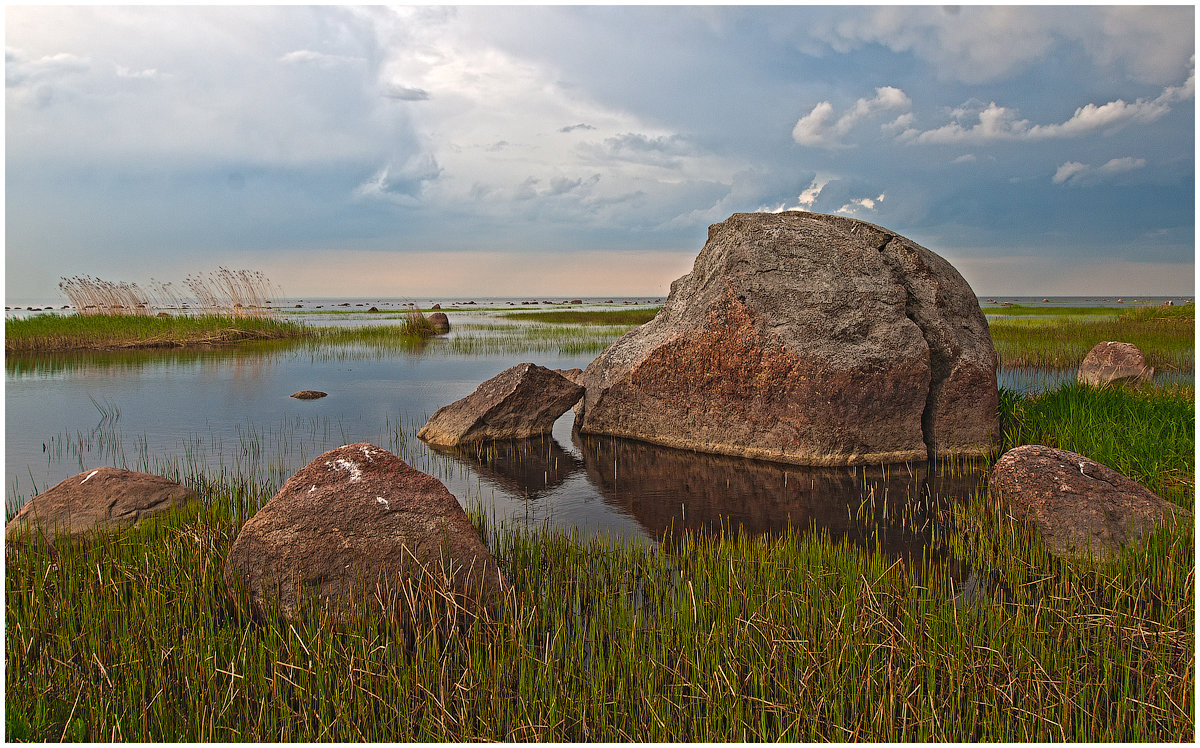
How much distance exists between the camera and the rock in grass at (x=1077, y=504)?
526 cm

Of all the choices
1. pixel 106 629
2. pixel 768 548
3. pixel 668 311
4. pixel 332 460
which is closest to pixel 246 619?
pixel 106 629

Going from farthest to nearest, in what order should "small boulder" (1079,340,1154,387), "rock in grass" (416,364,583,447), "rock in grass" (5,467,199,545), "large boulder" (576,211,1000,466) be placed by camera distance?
"small boulder" (1079,340,1154,387) < "rock in grass" (416,364,583,447) < "large boulder" (576,211,1000,466) < "rock in grass" (5,467,199,545)

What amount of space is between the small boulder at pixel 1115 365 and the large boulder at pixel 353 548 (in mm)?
13437

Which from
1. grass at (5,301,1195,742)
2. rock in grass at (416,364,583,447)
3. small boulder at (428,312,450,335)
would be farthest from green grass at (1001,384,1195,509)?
small boulder at (428,312,450,335)

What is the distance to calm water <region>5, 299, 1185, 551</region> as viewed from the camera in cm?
721

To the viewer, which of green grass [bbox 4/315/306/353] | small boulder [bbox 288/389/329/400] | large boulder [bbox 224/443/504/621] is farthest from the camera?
green grass [bbox 4/315/306/353]

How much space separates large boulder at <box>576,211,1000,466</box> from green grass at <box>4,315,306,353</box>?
22826mm

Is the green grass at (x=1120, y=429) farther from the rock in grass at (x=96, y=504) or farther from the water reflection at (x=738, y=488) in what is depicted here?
the rock in grass at (x=96, y=504)

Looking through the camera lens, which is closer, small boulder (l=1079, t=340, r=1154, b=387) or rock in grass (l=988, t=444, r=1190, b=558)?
rock in grass (l=988, t=444, r=1190, b=558)

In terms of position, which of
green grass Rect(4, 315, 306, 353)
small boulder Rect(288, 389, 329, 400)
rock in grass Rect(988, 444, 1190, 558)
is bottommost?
rock in grass Rect(988, 444, 1190, 558)

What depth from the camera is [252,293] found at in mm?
29844

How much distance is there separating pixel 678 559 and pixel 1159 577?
10.6ft

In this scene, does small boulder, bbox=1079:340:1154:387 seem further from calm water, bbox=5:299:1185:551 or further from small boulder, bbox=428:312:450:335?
small boulder, bbox=428:312:450:335

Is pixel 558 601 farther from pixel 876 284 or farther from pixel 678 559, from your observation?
pixel 876 284
